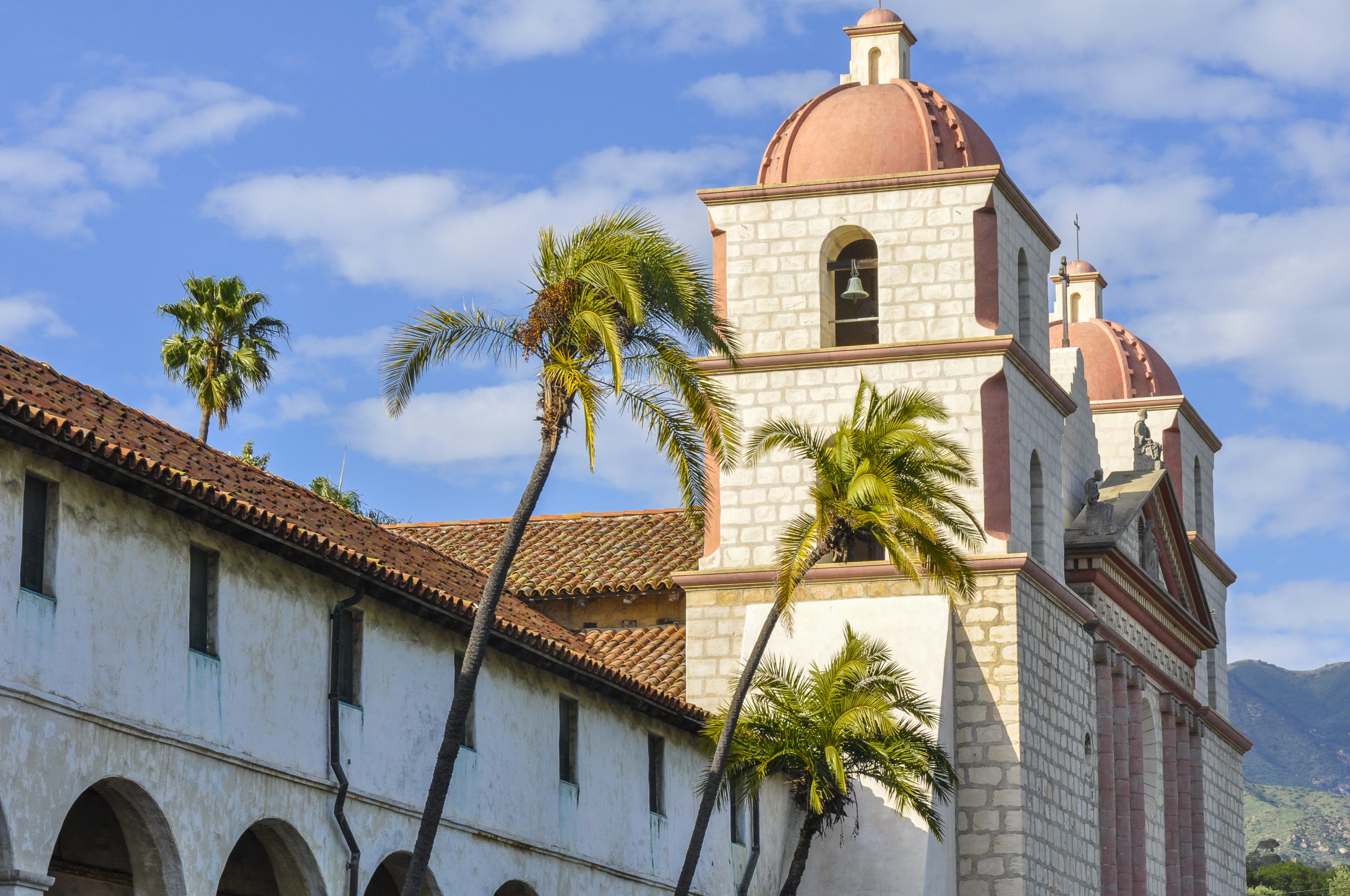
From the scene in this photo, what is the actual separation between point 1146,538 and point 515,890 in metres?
19.1

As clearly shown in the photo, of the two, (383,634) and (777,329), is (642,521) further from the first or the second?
(383,634)

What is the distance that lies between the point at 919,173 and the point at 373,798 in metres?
16.3

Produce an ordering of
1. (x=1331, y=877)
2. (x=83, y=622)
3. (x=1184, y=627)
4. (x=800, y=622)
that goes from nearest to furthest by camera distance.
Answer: (x=83, y=622)
(x=800, y=622)
(x=1184, y=627)
(x=1331, y=877)

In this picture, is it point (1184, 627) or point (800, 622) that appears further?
point (1184, 627)

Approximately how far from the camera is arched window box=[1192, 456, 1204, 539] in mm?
50469

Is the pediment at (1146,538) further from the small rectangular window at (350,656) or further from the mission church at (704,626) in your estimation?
the small rectangular window at (350,656)

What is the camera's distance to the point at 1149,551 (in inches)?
1609

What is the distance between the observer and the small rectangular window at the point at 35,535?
1702 centimetres

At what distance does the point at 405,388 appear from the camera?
21.6 meters

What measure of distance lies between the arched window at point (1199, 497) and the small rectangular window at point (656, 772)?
25007 millimetres

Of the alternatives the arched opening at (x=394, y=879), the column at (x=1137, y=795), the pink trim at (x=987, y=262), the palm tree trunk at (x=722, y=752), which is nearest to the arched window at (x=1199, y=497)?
the column at (x=1137, y=795)

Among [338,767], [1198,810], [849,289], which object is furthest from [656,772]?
[1198,810]

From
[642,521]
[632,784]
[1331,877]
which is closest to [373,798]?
[632,784]

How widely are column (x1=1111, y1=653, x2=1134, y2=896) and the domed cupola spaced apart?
31.1ft
